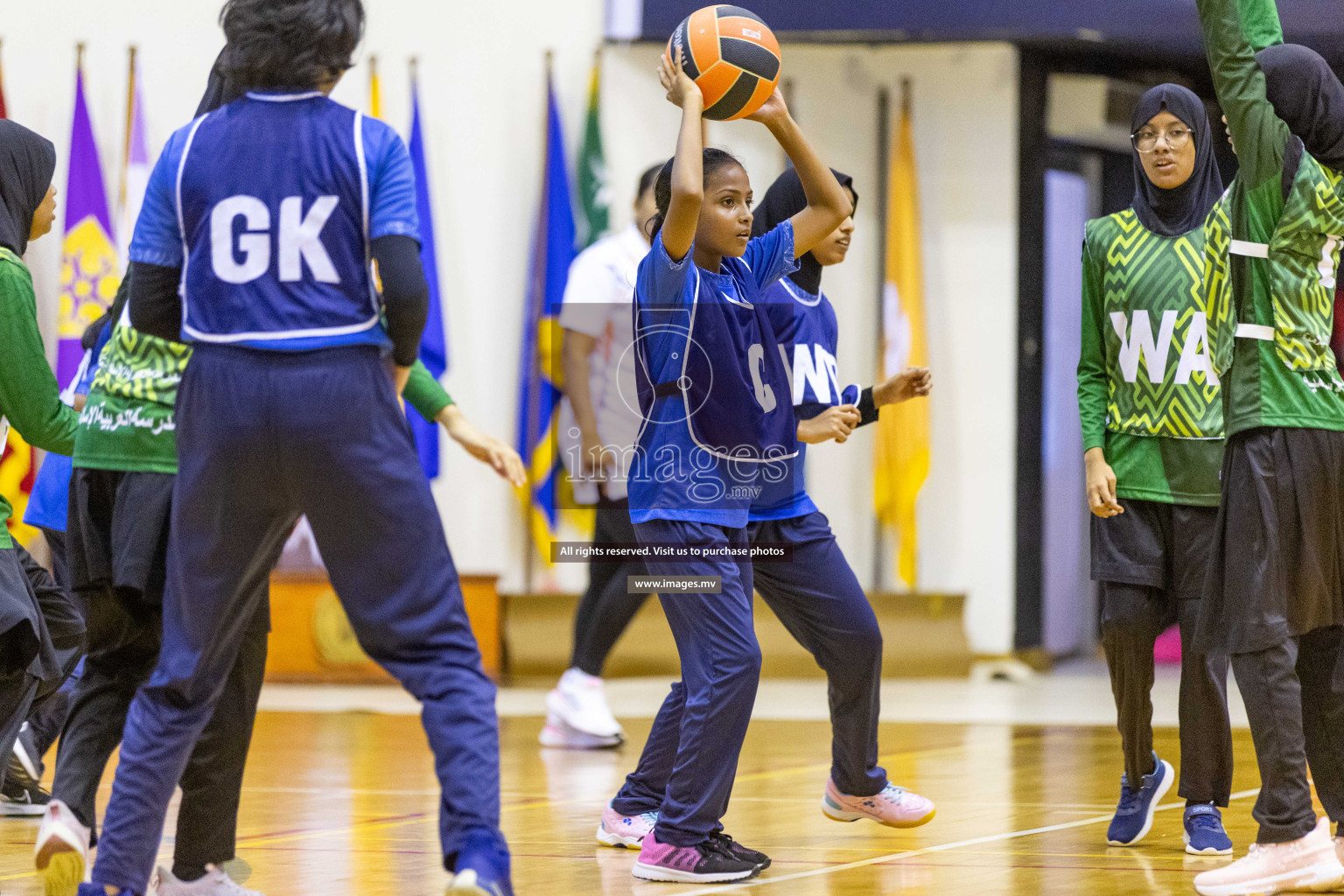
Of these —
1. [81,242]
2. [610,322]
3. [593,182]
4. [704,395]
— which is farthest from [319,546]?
[81,242]

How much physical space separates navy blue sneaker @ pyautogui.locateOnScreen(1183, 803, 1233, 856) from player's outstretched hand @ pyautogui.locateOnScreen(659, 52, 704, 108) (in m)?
1.99

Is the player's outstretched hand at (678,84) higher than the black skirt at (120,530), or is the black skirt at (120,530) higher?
the player's outstretched hand at (678,84)

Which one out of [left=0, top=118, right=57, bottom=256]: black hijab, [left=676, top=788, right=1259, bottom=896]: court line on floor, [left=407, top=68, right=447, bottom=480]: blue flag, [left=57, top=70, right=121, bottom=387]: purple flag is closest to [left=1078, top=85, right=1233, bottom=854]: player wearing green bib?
[left=676, top=788, right=1259, bottom=896]: court line on floor

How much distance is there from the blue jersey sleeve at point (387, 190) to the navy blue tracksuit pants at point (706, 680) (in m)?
1.07

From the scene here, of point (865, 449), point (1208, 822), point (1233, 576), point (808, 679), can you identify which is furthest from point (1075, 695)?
point (1233, 576)

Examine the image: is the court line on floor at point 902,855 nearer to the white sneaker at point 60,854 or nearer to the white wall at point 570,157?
the white sneaker at point 60,854

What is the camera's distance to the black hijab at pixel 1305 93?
2.98m

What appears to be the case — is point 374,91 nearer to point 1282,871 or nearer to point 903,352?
point 903,352

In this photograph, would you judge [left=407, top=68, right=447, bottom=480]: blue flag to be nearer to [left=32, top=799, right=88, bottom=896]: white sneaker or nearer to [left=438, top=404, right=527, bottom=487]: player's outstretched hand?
[left=32, top=799, right=88, bottom=896]: white sneaker

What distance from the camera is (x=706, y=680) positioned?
11.0 ft

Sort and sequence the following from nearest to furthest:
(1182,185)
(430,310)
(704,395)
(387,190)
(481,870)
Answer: (481,870) < (387,190) < (704,395) < (1182,185) < (430,310)

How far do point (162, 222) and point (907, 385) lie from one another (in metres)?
1.78

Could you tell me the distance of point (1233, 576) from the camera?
3.15 m

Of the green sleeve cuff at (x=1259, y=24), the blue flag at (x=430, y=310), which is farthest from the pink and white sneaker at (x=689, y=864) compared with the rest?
the blue flag at (x=430, y=310)
